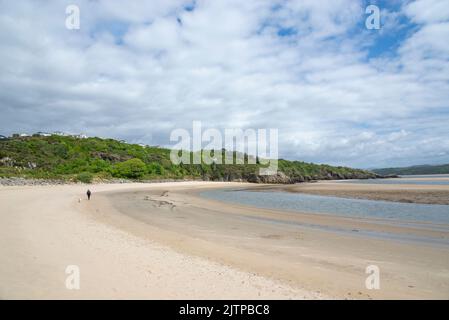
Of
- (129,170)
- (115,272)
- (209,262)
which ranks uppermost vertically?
(129,170)

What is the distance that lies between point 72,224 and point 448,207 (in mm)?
25494

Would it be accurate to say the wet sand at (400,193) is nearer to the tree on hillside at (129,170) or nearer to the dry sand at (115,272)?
the dry sand at (115,272)

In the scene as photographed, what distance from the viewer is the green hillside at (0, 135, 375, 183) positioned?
201 feet

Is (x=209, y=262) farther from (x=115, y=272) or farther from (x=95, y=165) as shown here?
(x=95, y=165)

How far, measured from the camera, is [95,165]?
72.2 m

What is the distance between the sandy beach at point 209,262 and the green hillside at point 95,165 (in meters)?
46.5

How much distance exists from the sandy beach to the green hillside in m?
46.5

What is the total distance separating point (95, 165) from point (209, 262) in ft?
232

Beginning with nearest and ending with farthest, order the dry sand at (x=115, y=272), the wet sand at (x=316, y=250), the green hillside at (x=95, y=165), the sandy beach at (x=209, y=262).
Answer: the dry sand at (x=115, y=272) < the sandy beach at (x=209, y=262) < the wet sand at (x=316, y=250) < the green hillside at (x=95, y=165)

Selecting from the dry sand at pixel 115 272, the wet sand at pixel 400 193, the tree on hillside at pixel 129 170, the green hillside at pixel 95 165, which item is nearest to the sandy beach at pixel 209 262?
the dry sand at pixel 115 272

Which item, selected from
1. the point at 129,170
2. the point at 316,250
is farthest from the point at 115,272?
the point at 129,170

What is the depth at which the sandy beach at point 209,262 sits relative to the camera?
638 centimetres
